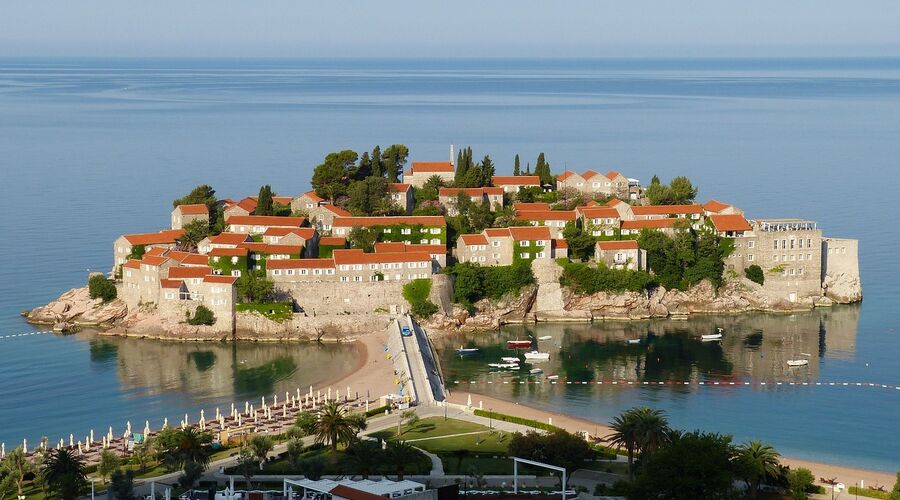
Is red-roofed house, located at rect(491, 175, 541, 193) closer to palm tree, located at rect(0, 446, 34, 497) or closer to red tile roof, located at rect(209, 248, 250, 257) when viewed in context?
red tile roof, located at rect(209, 248, 250, 257)

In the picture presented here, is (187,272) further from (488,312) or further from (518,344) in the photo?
(518,344)

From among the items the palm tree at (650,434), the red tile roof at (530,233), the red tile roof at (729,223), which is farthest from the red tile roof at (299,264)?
the palm tree at (650,434)

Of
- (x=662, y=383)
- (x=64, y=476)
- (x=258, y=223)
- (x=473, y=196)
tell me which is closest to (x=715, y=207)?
(x=473, y=196)

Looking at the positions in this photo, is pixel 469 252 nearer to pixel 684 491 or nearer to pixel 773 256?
pixel 773 256

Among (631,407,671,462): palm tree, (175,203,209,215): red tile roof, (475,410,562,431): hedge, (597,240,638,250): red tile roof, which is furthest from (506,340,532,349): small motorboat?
(631,407,671,462): palm tree

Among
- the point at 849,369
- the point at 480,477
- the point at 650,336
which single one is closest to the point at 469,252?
the point at 650,336

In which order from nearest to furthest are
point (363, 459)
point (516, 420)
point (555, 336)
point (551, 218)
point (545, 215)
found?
point (363, 459)
point (516, 420)
point (555, 336)
point (551, 218)
point (545, 215)
